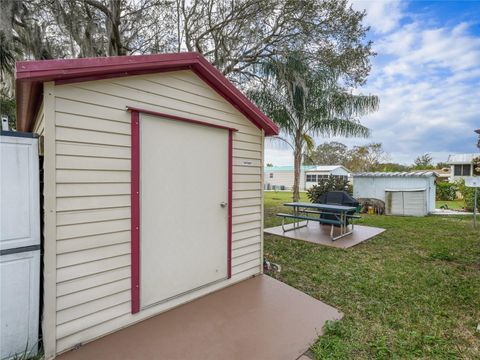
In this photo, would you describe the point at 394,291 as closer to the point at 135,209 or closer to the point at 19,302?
the point at 135,209

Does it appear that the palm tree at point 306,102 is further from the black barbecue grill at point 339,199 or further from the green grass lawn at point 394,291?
the green grass lawn at point 394,291

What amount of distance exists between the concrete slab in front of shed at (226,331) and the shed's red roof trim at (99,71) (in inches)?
83.4

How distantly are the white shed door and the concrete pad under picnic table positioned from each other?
3.09m

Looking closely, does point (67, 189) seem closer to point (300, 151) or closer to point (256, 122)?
point (256, 122)

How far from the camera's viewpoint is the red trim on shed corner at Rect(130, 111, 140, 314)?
2.36m

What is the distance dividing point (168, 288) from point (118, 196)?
115 centimetres

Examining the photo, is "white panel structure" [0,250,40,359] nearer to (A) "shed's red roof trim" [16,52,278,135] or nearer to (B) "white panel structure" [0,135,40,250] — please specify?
(B) "white panel structure" [0,135,40,250]

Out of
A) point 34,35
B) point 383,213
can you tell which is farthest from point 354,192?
point 34,35

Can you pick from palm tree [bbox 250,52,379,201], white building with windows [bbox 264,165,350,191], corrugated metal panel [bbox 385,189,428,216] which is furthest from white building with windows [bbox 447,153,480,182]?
palm tree [bbox 250,52,379,201]

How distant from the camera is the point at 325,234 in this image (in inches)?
249

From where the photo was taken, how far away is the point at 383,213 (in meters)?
10.3

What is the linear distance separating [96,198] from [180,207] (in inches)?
33.8

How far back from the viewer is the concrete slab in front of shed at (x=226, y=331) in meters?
2.02

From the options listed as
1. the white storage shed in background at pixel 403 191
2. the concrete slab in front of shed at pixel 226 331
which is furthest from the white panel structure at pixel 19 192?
the white storage shed in background at pixel 403 191
